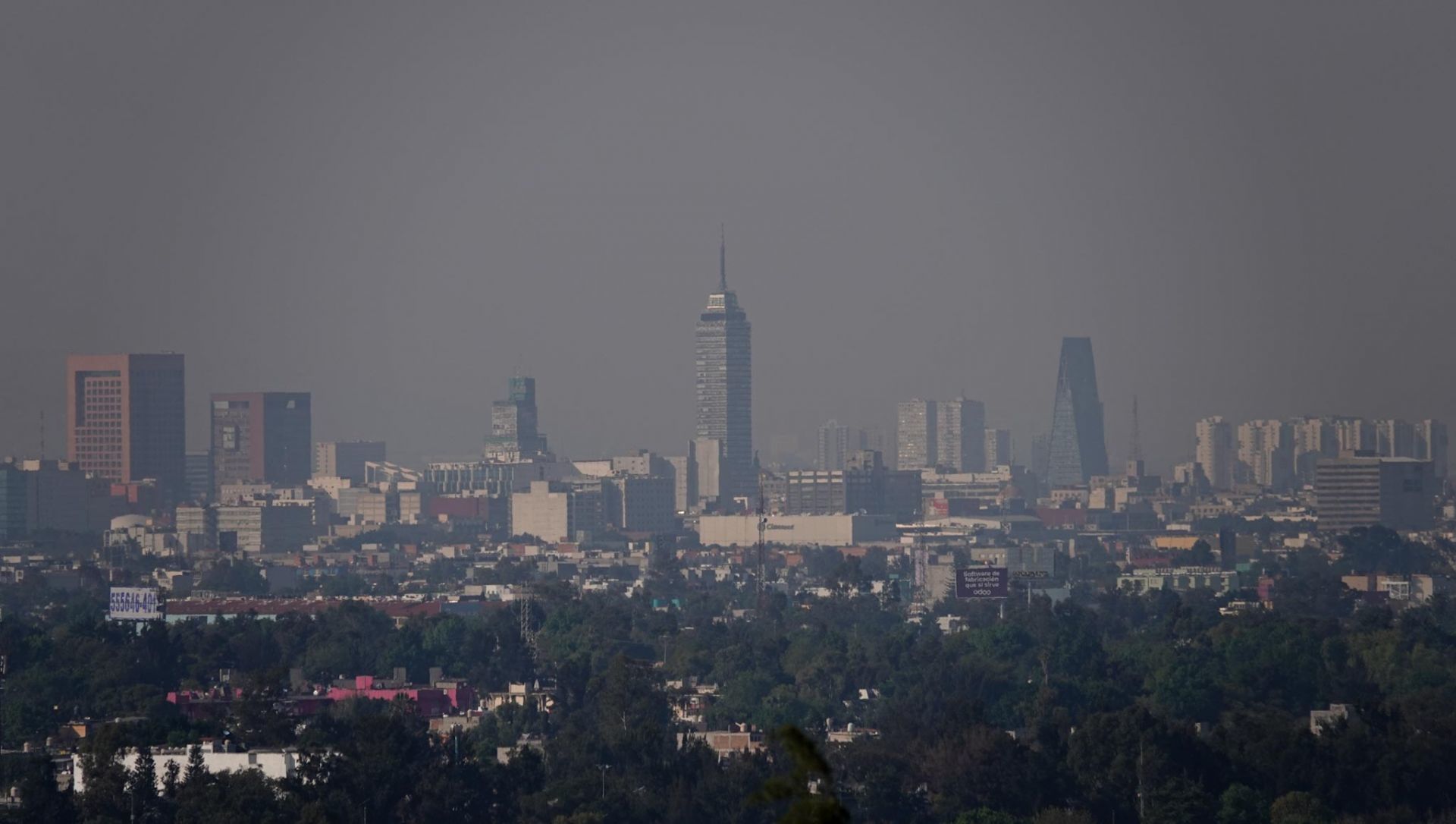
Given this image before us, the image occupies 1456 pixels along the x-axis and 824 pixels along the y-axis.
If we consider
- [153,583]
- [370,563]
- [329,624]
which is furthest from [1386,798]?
[370,563]

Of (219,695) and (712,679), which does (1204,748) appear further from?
(712,679)

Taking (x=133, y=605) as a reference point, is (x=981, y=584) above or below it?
above

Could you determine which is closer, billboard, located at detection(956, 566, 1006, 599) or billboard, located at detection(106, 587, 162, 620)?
billboard, located at detection(106, 587, 162, 620)

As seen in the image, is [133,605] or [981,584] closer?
[133,605]

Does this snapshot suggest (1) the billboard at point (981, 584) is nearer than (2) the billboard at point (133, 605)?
No
